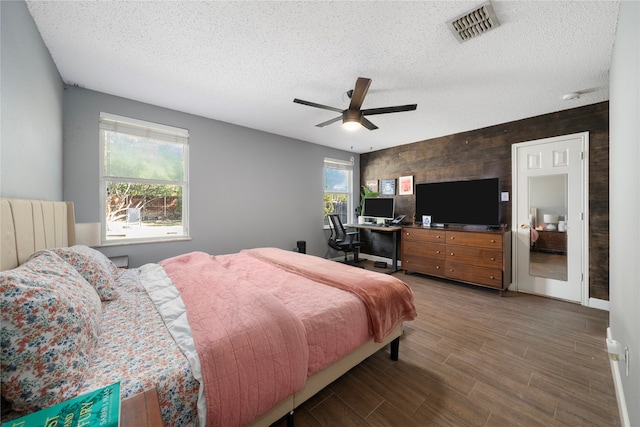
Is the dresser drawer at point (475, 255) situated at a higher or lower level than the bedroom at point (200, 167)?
lower

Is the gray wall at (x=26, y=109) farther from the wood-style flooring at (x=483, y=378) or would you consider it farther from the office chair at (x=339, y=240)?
the office chair at (x=339, y=240)

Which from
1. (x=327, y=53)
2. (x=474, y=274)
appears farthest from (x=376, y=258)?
(x=327, y=53)

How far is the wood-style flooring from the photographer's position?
4.77 feet

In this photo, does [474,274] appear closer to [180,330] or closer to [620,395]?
[620,395]

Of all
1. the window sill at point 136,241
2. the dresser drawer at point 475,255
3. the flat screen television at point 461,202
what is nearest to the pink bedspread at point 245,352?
the window sill at point 136,241

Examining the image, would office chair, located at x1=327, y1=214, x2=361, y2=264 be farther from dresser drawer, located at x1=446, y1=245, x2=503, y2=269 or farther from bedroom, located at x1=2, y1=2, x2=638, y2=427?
dresser drawer, located at x1=446, y1=245, x2=503, y2=269

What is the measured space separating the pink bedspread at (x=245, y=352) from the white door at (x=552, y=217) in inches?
151

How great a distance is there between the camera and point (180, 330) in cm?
124

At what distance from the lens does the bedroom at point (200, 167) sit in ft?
5.12

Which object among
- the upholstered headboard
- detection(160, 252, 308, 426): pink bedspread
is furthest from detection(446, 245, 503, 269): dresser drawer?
the upholstered headboard

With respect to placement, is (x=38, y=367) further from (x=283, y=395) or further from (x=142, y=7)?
(x=142, y=7)

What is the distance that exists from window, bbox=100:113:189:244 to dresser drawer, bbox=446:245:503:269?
4.09 m

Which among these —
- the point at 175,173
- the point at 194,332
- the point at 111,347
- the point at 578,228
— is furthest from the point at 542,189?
the point at 175,173

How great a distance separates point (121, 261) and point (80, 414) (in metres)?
2.59
